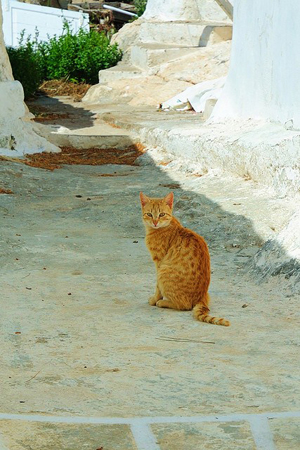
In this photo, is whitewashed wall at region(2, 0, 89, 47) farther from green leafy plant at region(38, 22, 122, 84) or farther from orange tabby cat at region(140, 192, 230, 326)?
orange tabby cat at region(140, 192, 230, 326)

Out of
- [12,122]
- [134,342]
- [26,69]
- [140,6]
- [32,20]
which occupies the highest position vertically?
[140,6]

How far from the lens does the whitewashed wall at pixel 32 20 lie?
792 inches

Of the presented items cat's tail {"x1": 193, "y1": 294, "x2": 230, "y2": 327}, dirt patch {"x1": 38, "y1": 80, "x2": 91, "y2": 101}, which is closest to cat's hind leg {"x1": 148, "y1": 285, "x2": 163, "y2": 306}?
cat's tail {"x1": 193, "y1": 294, "x2": 230, "y2": 327}

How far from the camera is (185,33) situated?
17.4 meters

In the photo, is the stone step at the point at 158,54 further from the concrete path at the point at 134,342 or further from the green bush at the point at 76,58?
the concrete path at the point at 134,342

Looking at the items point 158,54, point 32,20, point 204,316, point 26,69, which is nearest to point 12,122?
point 26,69

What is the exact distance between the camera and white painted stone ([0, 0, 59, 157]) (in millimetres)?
10227

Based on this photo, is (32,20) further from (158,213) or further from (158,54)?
(158,213)

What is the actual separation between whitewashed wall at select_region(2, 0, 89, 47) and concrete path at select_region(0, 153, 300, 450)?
1371cm

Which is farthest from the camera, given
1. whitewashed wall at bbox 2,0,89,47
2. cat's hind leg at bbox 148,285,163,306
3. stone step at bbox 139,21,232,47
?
whitewashed wall at bbox 2,0,89,47

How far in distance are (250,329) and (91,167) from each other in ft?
19.9

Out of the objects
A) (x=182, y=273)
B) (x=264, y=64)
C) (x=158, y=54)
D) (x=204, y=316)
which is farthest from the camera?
(x=158, y=54)

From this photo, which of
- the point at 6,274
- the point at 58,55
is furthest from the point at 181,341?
the point at 58,55

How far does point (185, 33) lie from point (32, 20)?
4.93 meters
